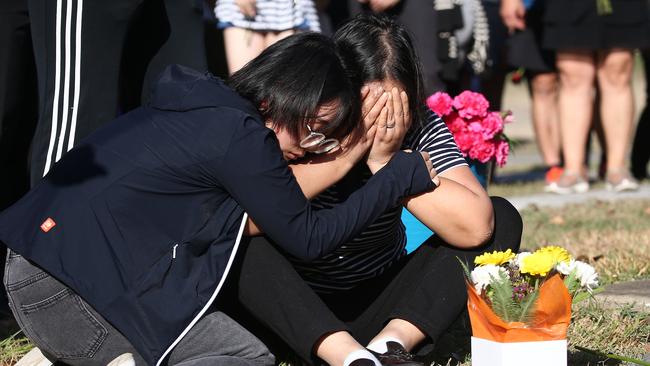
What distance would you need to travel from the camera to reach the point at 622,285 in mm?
3977

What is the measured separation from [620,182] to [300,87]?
4749 millimetres

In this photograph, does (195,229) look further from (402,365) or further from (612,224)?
(612,224)

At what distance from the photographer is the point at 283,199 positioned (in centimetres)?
271

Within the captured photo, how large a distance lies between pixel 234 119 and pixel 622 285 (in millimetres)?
1903

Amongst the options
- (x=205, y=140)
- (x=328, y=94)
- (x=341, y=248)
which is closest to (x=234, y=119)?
(x=205, y=140)

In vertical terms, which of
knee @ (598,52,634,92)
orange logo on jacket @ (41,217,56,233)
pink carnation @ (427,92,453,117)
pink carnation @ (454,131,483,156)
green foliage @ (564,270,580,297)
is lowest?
knee @ (598,52,634,92)

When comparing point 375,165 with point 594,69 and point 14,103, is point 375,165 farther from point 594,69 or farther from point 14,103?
point 594,69

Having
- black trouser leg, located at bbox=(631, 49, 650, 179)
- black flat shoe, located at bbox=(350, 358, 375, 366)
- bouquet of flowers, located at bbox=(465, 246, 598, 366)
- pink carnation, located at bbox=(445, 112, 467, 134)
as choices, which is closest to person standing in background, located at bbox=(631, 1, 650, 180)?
black trouser leg, located at bbox=(631, 49, 650, 179)

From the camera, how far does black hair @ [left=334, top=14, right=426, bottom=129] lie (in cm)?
300

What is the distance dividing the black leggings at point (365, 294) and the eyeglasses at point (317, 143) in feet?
0.94

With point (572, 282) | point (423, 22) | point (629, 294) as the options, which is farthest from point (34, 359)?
point (423, 22)

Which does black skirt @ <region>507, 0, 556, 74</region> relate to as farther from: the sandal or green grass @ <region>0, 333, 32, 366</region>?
green grass @ <region>0, 333, 32, 366</region>

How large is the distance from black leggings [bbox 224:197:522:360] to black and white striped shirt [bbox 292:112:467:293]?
71 millimetres

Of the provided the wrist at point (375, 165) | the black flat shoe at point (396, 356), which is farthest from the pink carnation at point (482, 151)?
the black flat shoe at point (396, 356)
